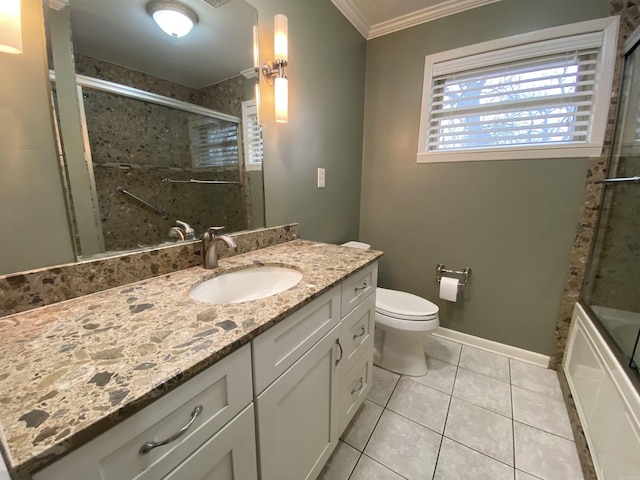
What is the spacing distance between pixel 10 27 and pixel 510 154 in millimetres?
2195

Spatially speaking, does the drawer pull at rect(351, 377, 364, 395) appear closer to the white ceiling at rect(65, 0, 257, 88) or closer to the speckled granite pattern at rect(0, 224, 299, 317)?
the speckled granite pattern at rect(0, 224, 299, 317)

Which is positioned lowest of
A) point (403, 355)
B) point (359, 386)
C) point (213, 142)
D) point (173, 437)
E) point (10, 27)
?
point (403, 355)

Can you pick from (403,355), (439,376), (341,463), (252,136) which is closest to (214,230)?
(252,136)

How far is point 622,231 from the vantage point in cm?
141

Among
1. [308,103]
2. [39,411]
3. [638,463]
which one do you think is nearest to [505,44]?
[308,103]

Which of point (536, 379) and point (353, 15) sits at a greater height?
point (353, 15)

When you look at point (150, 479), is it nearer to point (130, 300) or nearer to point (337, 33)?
point (130, 300)

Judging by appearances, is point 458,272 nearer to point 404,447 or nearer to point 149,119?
point 404,447

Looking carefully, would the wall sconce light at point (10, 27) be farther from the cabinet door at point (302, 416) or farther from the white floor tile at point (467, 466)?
the white floor tile at point (467, 466)

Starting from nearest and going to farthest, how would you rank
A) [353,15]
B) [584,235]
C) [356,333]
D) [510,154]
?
[356,333] < [584,235] < [510,154] < [353,15]

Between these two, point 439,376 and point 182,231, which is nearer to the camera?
point 182,231

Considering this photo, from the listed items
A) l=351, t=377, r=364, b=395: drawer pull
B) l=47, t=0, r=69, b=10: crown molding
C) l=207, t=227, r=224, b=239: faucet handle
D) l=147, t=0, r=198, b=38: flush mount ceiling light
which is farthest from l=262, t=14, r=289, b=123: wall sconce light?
l=351, t=377, r=364, b=395: drawer pull

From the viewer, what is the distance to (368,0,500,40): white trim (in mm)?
1684

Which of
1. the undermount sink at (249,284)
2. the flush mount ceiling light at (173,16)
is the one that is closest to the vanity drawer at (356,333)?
the undermount sink at (249,284)
